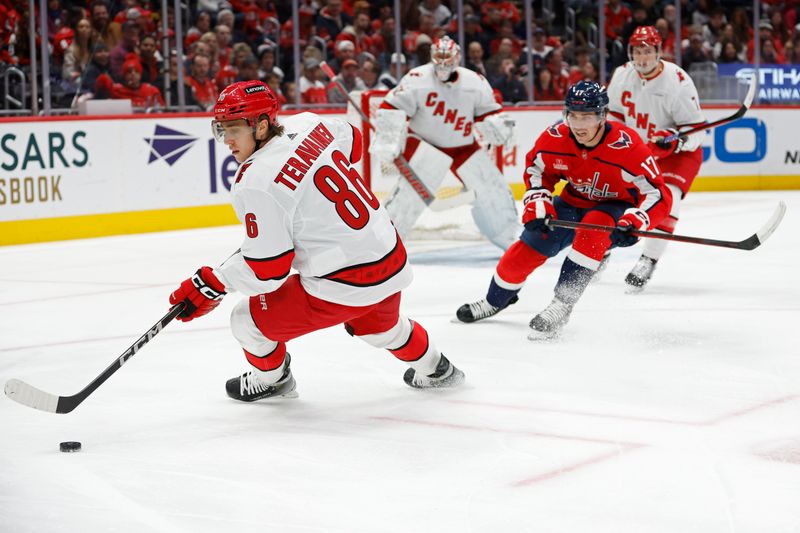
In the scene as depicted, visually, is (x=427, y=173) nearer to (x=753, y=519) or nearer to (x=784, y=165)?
(x=753, y=519)

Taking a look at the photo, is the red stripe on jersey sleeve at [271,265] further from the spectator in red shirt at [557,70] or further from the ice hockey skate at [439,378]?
the spectator in red shirt at [557,70]

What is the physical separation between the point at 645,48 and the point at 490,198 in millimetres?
1251

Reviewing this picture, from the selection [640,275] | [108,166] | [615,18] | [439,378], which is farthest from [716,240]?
[615,18]

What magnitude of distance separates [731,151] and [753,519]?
8330 mm

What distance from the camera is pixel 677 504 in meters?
2.24

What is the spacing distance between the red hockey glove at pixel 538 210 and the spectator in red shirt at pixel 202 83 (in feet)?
13.9

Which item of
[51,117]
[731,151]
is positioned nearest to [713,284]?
[51,117]

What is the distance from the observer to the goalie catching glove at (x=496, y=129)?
5977 millimetres

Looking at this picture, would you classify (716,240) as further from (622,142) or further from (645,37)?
(645,37)

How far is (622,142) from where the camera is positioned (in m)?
3.94

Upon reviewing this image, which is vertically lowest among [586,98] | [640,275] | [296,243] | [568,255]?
[640,275]

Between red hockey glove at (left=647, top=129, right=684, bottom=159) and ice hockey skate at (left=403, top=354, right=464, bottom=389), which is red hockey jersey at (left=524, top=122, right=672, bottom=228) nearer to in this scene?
ice hockey skate at (left=403, top=354, right=464, bottom=389)

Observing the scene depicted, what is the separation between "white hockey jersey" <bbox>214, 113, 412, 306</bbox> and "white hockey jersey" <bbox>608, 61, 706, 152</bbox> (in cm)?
273

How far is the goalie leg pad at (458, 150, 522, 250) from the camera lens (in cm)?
608
